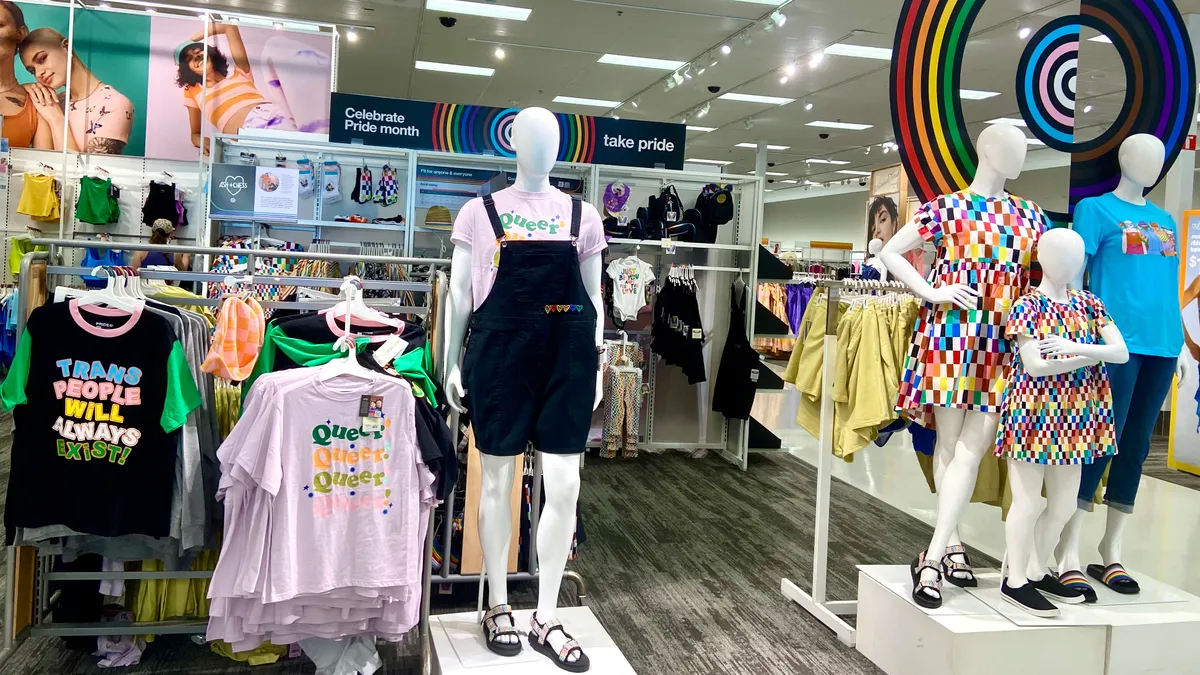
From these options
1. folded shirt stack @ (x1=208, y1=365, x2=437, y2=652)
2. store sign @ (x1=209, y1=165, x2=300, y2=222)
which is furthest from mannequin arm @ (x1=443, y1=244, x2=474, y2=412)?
store sign @ (x1=209, y1=165, x2=300, y2=222)

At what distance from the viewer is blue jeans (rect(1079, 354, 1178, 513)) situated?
2.84 meters

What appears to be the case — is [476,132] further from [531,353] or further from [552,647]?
[552,647]

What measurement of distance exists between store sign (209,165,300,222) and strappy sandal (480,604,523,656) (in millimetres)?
3950

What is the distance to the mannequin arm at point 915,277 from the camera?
103 inches

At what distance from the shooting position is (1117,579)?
9.52ft

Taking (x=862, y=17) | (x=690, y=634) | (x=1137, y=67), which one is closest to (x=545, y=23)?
(x=862, y=17)

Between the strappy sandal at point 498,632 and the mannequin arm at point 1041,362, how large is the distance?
170cm

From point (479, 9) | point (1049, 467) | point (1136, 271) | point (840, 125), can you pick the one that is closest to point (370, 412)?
point (1049, 467)

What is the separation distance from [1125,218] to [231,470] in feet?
9.56

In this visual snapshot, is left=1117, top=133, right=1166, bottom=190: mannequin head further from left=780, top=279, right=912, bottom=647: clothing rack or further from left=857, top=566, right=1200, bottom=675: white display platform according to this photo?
left=857, top=566, right=1200, bottom=675: white display platform

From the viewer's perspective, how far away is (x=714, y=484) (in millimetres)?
5594

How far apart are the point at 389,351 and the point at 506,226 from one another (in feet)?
1.64

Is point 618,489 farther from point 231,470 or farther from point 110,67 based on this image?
point 110,67

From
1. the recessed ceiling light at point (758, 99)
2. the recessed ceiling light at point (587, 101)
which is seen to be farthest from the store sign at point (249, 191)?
the recessed ceiling light at point (758, 99)
